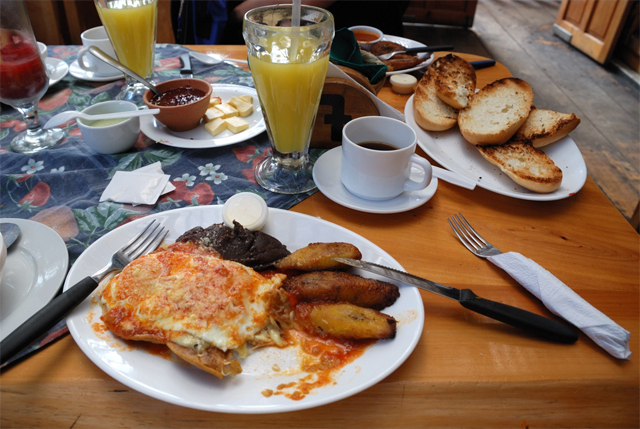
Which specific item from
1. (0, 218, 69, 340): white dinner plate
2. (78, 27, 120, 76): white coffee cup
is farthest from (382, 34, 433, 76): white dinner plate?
(0, 218, 69, 340): white dinner plate

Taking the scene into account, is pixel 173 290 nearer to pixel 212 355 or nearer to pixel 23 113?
pixel 212 355

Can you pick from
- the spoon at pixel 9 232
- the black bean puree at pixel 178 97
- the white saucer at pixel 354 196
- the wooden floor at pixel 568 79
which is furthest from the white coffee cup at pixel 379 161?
the wooden floor at pixel 568 79

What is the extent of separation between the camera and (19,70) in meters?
1.49

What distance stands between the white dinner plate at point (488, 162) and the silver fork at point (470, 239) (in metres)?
0.18

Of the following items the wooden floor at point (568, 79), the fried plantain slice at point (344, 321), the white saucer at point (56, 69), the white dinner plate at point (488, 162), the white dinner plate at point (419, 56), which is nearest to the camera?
the fried plantain slice at point (344, 321)

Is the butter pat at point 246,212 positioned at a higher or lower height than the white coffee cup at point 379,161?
lower

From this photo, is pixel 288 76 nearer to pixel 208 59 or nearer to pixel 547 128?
pixel 547 128

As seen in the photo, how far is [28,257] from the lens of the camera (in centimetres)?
105

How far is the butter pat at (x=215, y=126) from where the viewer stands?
64.6 inches

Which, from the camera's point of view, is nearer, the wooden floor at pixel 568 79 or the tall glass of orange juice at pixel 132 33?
the tall glass of orange juice at pixel 132 33

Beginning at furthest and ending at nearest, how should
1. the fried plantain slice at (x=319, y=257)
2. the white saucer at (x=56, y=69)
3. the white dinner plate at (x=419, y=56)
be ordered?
the white dinner plate at (x=419, y=56)
the white saucer at (x=56, y=69)
the fried plantain slice at (x=319, y=257)

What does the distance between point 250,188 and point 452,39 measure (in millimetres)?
5599

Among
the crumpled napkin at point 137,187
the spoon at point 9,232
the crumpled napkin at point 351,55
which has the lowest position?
the crumpled napkin at point 137,187

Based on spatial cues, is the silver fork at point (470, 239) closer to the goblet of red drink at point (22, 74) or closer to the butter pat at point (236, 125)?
the butter pat at point (236, 125)
